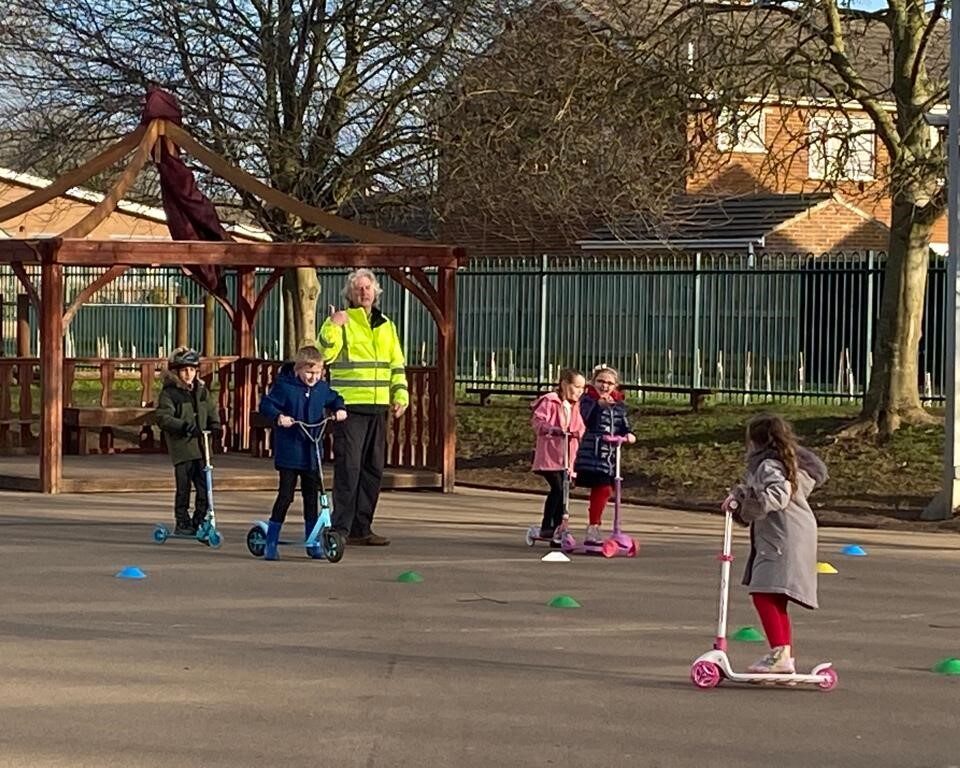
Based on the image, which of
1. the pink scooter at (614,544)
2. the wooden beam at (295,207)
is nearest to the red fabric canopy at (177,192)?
the wooden beam at (295,207)

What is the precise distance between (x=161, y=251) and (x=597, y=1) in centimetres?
688

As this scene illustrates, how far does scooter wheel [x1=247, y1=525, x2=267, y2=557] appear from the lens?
1359 centimetres

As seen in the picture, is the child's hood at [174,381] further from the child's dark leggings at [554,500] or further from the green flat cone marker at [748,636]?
the green flat cone marker at [748,636]

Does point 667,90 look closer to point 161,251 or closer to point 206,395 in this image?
point 161,251

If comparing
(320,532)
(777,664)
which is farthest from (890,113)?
(777,664)

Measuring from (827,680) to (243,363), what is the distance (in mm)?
14995

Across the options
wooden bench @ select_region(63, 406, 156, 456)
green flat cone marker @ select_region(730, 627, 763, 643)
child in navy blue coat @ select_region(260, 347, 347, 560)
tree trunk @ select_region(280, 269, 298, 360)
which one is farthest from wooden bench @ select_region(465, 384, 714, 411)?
green flat cone marker @ select_region(730, 627, 763, 643)

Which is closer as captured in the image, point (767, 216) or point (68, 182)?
point (68, 182)

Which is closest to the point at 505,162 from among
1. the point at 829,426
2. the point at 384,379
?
the point at 829,426

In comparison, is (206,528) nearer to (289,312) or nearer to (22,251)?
(22,251)

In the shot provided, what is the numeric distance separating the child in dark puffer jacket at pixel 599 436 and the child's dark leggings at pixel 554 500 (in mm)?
164

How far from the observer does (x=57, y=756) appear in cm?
733

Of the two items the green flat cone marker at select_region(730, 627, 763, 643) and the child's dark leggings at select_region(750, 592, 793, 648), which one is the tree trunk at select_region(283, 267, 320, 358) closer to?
the green flat cone marker at select_region(730, 627, 763, 643)

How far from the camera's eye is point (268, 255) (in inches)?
743
